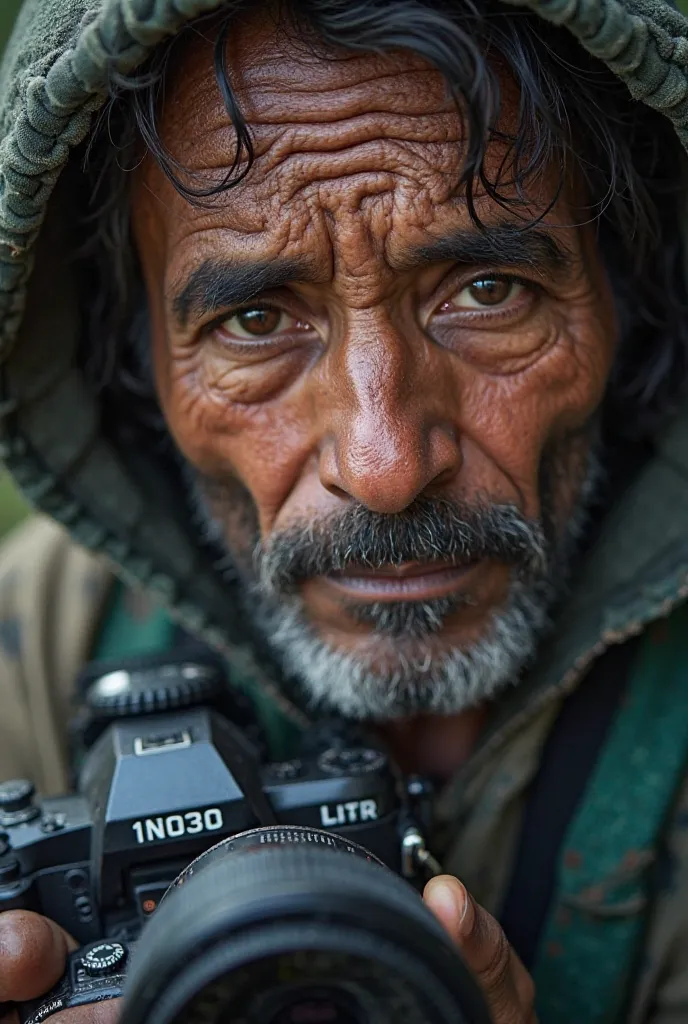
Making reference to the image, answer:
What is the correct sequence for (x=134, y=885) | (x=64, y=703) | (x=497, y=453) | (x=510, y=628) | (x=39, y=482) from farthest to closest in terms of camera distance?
(x=64, y=703) < (x=39, y=482) < (x=510, y=628) < (x=497, y=453) < (x=134, y=885)

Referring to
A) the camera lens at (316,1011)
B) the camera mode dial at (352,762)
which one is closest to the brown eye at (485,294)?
the camera mode dial at (352,762)

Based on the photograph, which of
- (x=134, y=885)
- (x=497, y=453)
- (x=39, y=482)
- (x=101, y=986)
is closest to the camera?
(x=101, y=986)

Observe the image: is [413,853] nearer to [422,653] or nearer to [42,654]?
[422,653]

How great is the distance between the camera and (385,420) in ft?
3.62

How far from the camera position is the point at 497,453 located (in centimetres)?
123

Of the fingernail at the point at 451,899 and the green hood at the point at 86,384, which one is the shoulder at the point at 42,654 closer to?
the green hood at the point at 86,384

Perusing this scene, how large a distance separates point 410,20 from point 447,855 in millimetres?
1033

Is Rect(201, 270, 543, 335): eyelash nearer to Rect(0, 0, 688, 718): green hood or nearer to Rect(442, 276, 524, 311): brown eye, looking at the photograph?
Rect(442, 276, 524, 311): brown eye

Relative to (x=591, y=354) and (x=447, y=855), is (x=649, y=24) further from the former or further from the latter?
(x=447, y=855)

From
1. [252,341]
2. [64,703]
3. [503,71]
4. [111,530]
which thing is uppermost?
[503,71]

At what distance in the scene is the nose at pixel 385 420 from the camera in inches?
43.3

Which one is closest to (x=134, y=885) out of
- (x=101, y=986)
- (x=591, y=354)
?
(x=101, y=986)

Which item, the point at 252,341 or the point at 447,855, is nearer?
the point at 252,341

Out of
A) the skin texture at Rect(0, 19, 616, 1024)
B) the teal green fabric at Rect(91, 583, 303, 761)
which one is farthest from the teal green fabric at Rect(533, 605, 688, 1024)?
the teal green fabric at Rect(91, 583, 303, 761)
